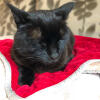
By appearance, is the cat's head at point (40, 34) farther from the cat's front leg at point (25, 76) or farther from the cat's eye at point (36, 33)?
the cat's front leg at point (25, 76)

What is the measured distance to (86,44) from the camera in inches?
62.3

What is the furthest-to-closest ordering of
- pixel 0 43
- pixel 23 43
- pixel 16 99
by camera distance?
pixel 0 43 → pixel 23 43 → pixel 16 99

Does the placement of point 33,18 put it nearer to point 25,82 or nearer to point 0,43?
point 25,82

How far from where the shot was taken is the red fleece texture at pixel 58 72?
1.06 meters

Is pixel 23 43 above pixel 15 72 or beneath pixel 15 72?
above

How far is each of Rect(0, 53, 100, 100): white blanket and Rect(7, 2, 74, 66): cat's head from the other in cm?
16

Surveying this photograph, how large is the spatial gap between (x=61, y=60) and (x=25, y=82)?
27 centimetres

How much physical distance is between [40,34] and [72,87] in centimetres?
31

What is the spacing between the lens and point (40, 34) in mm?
1031

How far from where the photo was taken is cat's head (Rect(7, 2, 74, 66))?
1029mm

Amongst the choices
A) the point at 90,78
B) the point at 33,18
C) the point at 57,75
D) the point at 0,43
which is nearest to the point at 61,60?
the point at 57,75

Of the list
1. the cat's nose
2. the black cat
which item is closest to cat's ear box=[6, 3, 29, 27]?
the black cat

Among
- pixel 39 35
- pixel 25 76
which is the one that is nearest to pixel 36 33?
pixel 39 35

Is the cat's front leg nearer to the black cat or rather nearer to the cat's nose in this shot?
the black cat
